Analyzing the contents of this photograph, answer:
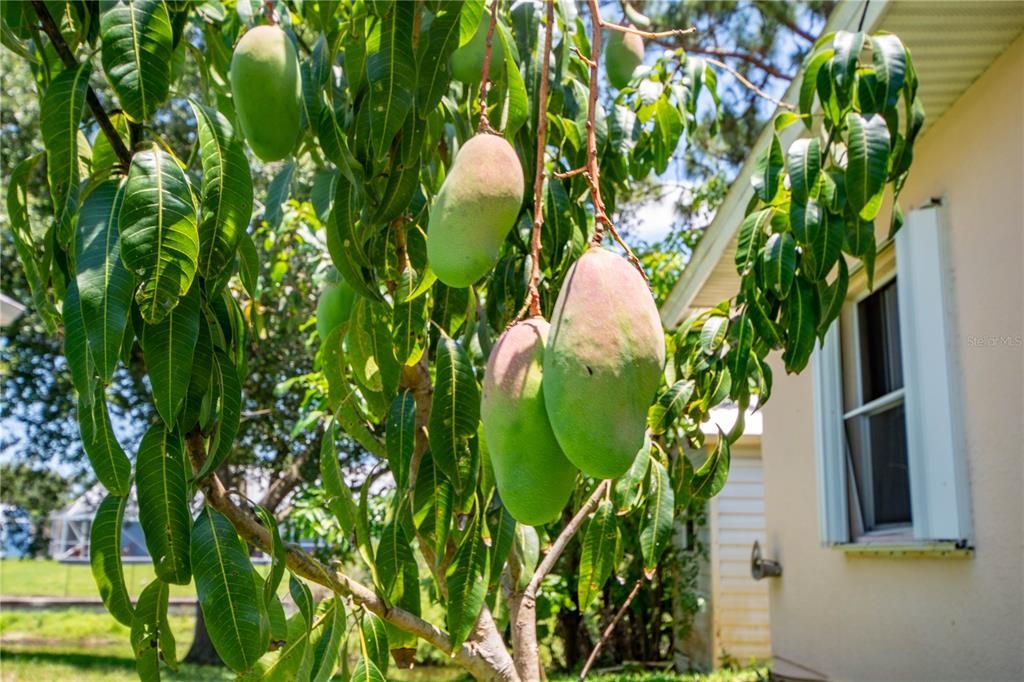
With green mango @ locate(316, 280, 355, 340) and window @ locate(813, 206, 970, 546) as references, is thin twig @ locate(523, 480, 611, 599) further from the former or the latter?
window @ locate(813, 206, 970, 546)

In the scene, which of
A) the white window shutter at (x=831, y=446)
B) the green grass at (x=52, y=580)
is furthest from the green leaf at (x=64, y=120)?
the green grass at (x=52, y=580)

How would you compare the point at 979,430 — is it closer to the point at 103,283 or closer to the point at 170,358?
the point at 170,358

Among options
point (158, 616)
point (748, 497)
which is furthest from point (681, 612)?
point (158, 616)

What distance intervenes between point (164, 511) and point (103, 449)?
0.36 ft

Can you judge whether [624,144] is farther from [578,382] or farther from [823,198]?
[578,382]

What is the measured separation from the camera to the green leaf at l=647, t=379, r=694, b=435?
2.00 meters

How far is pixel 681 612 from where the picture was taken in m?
9.17

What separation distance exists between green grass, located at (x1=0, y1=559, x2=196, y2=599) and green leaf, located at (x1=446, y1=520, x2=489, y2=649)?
20.2m

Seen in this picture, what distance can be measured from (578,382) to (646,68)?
1.92m

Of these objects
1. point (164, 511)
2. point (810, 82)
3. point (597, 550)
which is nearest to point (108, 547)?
point (164, 511)

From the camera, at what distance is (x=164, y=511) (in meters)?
1.21

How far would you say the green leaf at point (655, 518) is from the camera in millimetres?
1875

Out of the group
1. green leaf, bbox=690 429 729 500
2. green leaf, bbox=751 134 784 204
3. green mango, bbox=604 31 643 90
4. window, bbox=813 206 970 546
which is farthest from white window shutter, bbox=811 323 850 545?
green leaf, bbox=751 134 784 204

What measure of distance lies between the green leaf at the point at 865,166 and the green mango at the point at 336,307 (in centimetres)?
92
